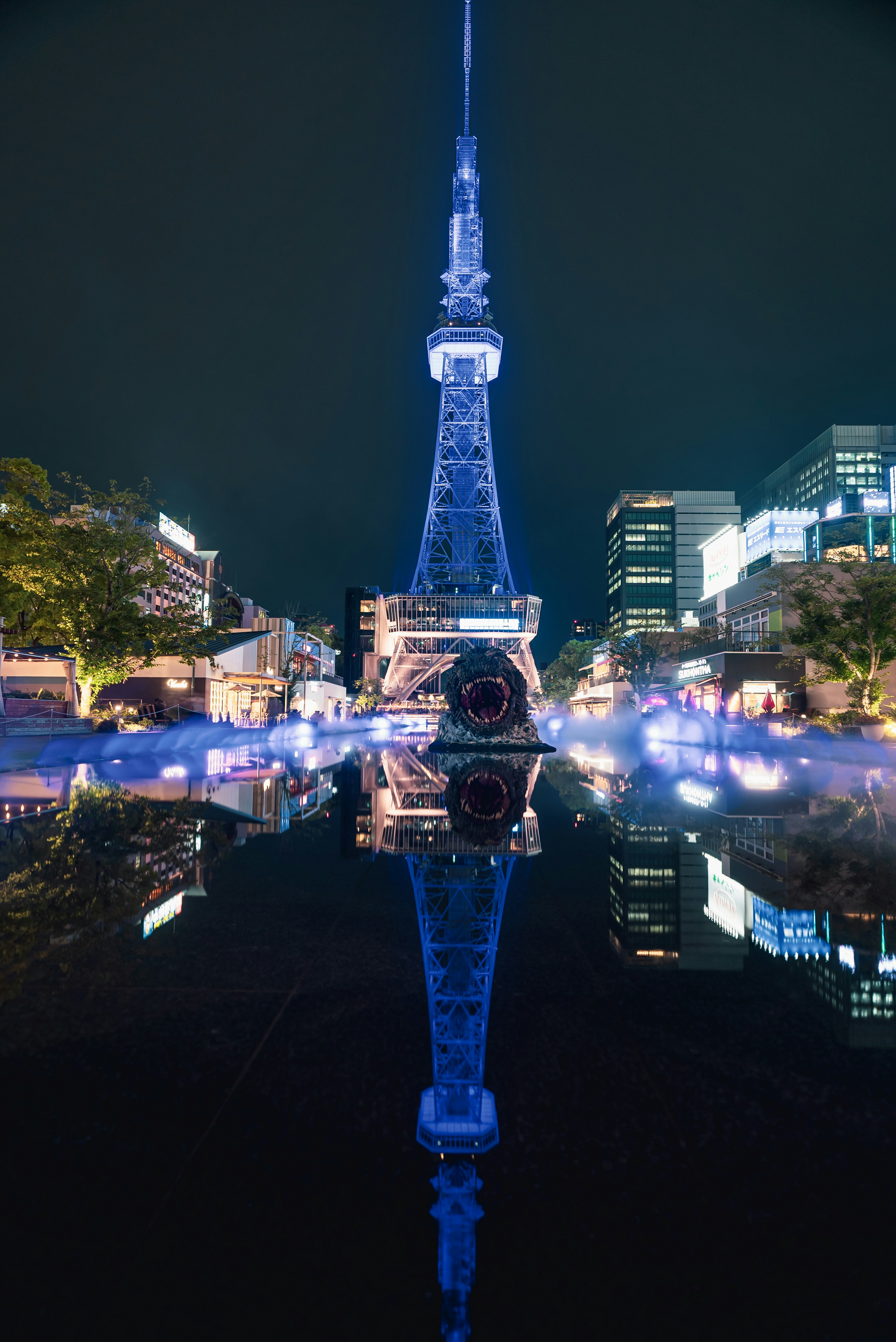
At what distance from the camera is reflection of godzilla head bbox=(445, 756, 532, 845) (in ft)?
28.3

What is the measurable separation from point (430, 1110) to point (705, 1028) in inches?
55.9

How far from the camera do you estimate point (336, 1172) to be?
82.0 inches

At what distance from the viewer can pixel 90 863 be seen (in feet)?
20.9

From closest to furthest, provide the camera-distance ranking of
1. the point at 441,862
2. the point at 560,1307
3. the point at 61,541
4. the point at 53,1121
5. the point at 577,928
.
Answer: the point at 560,1307, the point at 53,1121, the point at 577,928, the point at 441,862, the point at 61,541

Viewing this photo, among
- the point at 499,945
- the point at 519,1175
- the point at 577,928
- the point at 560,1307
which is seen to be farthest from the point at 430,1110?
the point at 577,928

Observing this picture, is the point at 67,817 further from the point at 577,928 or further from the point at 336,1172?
the point at 336,1172

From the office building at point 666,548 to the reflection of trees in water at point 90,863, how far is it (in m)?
174

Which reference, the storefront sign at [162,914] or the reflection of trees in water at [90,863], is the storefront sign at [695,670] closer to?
the reflection of trees in water at [90,863]

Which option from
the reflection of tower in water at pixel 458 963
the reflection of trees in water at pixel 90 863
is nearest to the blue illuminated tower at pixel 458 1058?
the reflection of tower in water at pixel 458 963

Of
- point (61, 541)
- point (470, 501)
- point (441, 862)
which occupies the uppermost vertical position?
point (470, 501)

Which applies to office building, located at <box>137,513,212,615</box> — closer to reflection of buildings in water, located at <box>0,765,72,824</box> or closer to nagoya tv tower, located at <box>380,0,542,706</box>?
nagoya tv tower, located at <box>380,0,542,706</box>

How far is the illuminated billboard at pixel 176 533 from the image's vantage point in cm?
7688

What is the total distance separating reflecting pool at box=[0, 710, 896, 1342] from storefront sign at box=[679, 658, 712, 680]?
51.4 m

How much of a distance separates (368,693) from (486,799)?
322 feet
